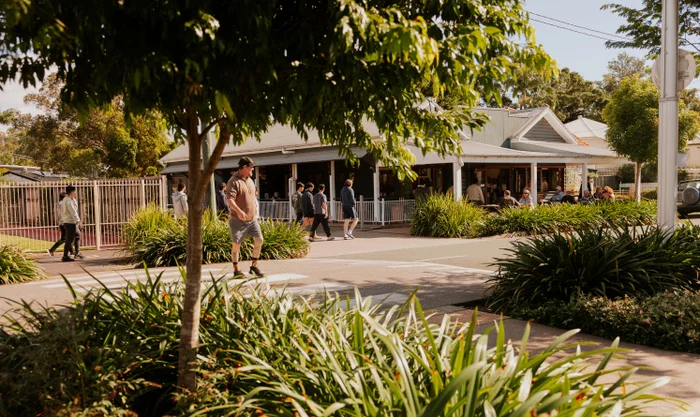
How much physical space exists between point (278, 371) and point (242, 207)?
6439 millimetres

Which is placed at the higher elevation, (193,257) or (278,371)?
(193,257)

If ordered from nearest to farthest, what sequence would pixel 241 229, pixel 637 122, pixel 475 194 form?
pixel 241 229, pixel 475 194, pixel 637 122

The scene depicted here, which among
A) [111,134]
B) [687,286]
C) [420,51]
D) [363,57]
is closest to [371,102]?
[363,57]

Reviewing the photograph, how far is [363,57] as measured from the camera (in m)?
3.43

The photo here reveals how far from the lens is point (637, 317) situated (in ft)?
20.2

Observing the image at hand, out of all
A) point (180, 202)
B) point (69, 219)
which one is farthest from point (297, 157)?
point (69, 219)

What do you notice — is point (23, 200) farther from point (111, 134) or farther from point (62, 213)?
point (111, 134)

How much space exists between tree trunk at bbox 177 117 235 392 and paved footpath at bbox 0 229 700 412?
1347mm

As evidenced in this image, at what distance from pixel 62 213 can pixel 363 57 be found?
1251 cm

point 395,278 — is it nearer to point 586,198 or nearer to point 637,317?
point 637,317

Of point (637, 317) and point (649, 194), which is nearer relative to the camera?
point (637, 317)

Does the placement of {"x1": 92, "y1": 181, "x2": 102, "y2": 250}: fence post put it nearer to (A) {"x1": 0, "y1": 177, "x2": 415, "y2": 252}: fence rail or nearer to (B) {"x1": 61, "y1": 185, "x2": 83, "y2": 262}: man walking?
(A) {"x1": 0, "y1": 177, "x2": 415, "y2": 252}: fence rail

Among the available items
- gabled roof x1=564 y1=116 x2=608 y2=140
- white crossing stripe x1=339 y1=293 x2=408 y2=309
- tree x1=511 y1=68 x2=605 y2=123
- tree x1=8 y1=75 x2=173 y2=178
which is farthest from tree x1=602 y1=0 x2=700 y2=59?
tree x1=511 y1=68 x2=605 y2=123

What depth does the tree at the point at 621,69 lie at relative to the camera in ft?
229
